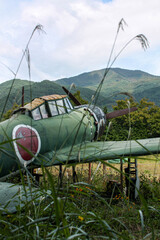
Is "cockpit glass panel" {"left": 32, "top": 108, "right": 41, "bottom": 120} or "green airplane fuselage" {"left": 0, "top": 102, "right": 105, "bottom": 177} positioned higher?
"cockpit glass panel" {"left": 32, "top": 108, "right": 41, "bottom": 120}

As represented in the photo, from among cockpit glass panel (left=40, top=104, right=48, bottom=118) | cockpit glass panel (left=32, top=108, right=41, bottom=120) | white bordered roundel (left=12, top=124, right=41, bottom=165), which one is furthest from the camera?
cockpit glass panel (left=40, top=104, right=48, bottom=118)

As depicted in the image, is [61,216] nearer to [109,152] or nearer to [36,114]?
[109,152]

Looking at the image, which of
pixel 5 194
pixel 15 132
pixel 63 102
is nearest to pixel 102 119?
pixel 63 102

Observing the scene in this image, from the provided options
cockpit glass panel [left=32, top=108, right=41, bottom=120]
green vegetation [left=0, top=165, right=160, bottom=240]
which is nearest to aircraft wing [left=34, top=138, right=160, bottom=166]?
green vegetation [left=0, top=165, right=160, bottom=240]

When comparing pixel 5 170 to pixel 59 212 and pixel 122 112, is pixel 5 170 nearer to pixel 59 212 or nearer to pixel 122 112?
pixel 59 212

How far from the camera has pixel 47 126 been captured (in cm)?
548

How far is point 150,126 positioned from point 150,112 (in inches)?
174

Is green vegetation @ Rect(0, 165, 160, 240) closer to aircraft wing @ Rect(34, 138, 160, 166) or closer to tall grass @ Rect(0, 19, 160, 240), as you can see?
tall grass @ Rect(0, 19, 160, 240)

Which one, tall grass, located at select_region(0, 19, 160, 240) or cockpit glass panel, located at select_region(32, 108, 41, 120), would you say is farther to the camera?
cockpit glass panel, located at select_region(32, 108, 41, 120)

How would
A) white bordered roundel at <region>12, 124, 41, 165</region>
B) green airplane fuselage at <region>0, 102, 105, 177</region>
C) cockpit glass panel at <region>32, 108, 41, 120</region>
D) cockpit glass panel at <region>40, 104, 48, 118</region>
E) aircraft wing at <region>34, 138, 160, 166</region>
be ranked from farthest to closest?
cockpit glass panel at <region>40, 104, 48, 118</region>
cockpit glass panel at <region>32, 108, 41, 120</region>
white bordered roundel at <region>12, 124, 41, 165</region>
green airplane fuselage at <region>0, 102, 105, 177</region>
aircraft wing at <region>34, 138, 160, 166</region>

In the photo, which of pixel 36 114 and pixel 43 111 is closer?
pixel 36 114

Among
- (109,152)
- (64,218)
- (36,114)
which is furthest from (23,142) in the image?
(64,218)

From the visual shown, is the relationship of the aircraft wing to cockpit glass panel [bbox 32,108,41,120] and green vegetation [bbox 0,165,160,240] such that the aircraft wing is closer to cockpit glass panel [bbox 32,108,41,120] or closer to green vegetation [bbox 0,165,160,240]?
green vegetation [bbox 0,165,160,240]

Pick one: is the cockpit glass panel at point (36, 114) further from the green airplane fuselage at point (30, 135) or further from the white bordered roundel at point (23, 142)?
the white bordered roundel at point (23, 142)
